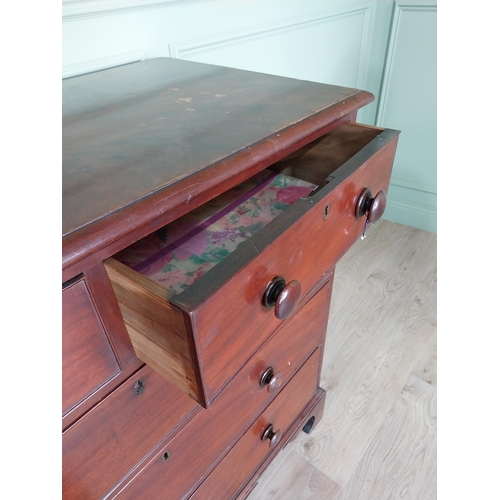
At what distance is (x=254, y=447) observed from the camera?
29.7 inches

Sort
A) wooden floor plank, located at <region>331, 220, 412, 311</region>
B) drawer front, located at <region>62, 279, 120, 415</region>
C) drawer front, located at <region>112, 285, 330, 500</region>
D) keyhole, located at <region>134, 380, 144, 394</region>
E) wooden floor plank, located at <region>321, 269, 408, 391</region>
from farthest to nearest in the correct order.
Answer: wooden floor plank, located at <region>331, 220, 412, 311</region> → wooden floor plank, located at <region>321, 269, 408, 391</region> → drawer front, located at <region>112, 285, 330, 500</region> → keyhole, located at <region>134, 380, 144, 394</region> → drawer front, located at <region>62, 279, 120, 415</region>

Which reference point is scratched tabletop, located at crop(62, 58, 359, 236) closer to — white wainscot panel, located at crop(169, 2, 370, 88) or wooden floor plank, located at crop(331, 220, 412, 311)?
white wainscot panel, located at crop(169, 2, 370, 88)

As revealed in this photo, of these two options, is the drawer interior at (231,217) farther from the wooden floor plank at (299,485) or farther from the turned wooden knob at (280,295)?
the wooden floor plank at (299,485)

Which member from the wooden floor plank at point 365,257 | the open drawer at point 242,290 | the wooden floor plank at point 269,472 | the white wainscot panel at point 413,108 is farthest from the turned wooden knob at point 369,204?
the white wainscot panel at point 413,108

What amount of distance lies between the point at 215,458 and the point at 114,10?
755mm

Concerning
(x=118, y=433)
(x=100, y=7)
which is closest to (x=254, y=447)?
(x=118, y=433)

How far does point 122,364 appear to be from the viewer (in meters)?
0.40

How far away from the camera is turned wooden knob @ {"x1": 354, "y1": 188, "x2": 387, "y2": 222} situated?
521 millimetres

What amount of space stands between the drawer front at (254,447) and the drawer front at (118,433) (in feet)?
0.71

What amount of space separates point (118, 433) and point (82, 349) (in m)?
0.14

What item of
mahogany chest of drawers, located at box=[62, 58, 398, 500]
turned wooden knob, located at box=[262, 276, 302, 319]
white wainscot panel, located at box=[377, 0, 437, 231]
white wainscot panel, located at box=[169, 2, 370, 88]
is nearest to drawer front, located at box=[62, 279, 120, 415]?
mahogany chest of drawers, located at box=[62, 58, 398, 500]

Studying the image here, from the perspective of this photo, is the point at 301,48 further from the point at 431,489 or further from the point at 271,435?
the point at 431,489
